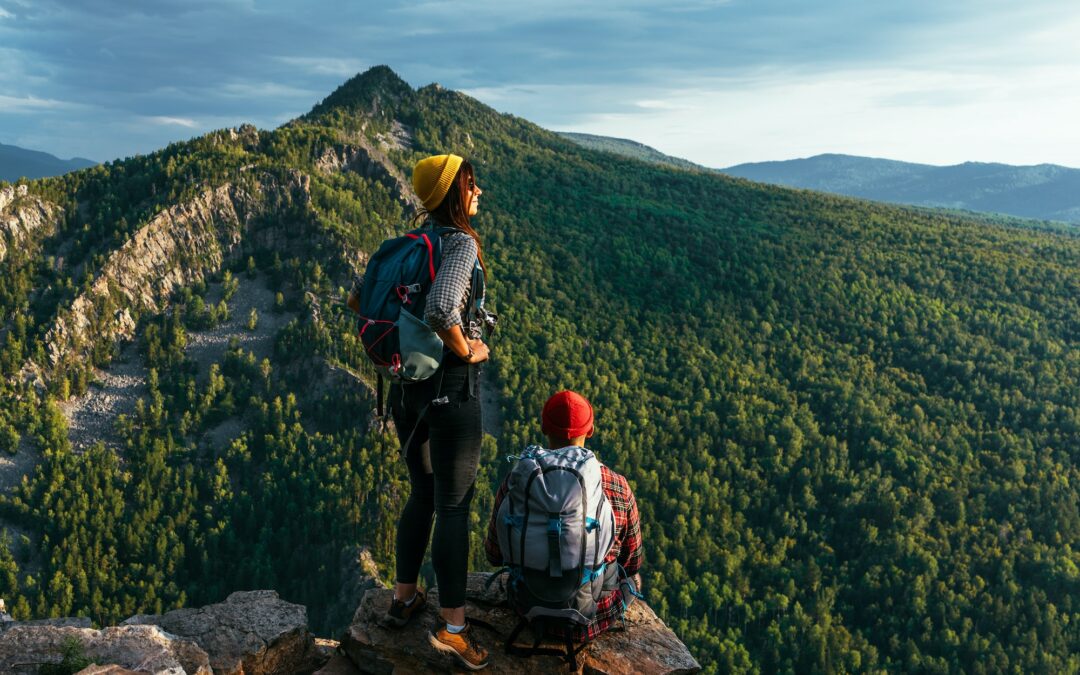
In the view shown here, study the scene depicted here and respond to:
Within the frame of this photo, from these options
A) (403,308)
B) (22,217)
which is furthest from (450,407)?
(22,217)

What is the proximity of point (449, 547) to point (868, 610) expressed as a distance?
123950 millimetres

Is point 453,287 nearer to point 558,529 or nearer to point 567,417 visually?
point 567,417

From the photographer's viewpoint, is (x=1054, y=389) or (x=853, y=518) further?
(x=1054, y=389)

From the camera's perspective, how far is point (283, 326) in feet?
435

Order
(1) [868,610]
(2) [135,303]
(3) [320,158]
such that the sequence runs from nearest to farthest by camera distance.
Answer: (1) [868,610], (2) [135,303], (3) [320,158]

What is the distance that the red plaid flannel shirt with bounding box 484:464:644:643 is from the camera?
8180 mm

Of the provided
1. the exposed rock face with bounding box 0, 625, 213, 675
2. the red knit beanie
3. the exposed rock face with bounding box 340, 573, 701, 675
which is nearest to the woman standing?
the exposed rock face with bounding box 340, 573, 701, 675

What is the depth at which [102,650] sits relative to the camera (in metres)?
7.83

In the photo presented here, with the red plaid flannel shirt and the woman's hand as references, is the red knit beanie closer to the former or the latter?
the red plaid flannel shirt

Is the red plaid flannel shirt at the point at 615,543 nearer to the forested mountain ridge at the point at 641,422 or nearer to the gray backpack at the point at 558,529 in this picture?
the gray backpack at the point at 558,529

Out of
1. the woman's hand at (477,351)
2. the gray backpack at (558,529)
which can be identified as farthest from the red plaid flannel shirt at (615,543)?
the woman's hand at (477,351)

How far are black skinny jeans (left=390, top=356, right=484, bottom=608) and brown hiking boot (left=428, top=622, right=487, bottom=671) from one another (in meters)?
0.42

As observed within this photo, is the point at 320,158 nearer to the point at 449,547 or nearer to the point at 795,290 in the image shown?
the point at 795,290

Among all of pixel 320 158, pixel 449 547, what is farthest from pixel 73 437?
pixel 449 547
